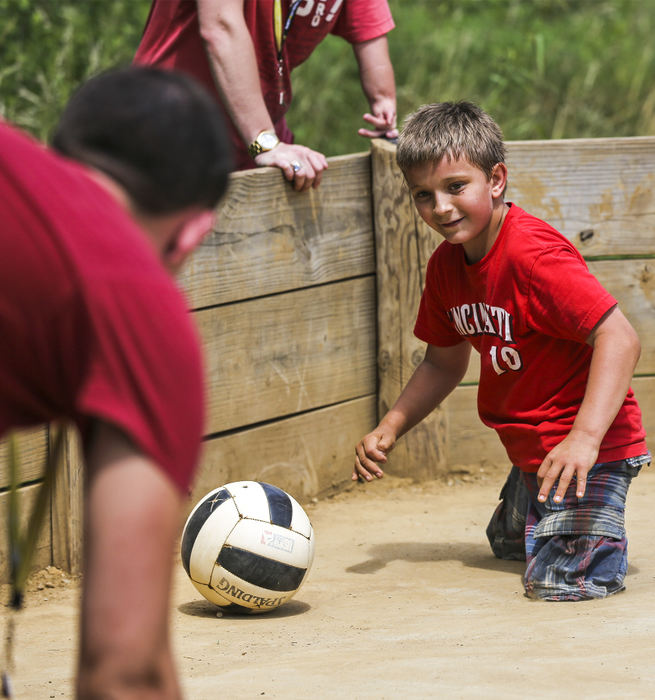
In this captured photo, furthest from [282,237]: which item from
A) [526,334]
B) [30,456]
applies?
[30,456]

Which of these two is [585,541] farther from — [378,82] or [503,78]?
[503,78]

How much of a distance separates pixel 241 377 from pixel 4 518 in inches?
42.1

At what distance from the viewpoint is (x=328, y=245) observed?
15.5ft

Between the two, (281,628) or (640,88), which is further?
(640,88)

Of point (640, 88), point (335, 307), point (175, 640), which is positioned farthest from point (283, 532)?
point (640, 88)

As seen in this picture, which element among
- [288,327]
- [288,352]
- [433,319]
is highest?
[433,319]

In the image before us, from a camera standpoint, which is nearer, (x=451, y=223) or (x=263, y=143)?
(x=451, y=223)

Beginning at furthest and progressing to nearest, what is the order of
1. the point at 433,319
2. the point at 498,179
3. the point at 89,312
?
the point at 433,319, the point at 498,179, the point at 89,312

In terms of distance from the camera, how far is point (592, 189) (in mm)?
4984

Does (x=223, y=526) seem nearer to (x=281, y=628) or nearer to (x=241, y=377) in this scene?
(x=281, y=628)

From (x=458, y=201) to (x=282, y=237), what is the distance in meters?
0.99

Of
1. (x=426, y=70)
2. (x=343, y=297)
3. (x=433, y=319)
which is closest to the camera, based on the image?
(x=433, y=319)

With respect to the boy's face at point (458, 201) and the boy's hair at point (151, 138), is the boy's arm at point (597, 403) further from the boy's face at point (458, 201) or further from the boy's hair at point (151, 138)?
the boy's hair at point (151, 138)

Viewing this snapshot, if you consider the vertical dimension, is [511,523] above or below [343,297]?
below
